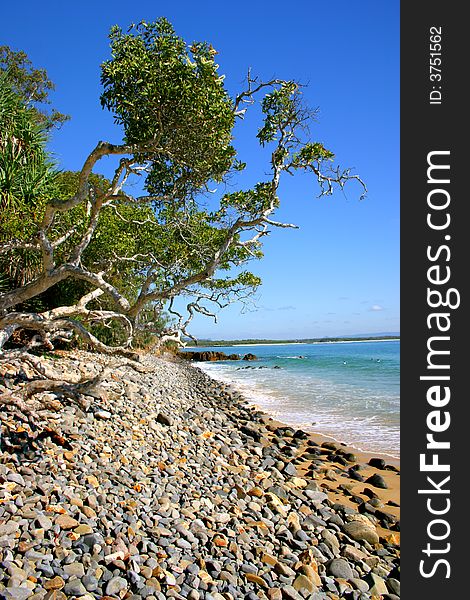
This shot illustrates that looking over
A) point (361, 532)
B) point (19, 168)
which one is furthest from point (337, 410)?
point (19, 168)

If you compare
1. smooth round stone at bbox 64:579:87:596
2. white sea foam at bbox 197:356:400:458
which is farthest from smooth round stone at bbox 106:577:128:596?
white sea foam at bbox 197:356:400:458

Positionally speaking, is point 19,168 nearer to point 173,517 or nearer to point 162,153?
point 162,153

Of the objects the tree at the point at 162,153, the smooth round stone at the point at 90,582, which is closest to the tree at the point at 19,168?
the tree at the point at 162,153

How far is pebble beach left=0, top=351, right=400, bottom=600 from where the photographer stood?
363 cm

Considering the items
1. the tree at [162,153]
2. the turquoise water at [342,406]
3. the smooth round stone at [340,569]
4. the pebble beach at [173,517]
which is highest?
the tree at [162,153]

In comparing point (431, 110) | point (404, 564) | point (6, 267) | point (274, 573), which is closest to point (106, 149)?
point (431, 110)

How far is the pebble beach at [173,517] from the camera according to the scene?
3.63 m

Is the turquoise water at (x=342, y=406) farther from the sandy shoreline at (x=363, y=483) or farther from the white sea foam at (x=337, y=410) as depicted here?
the sandy shoreline at (x=363, y=483)

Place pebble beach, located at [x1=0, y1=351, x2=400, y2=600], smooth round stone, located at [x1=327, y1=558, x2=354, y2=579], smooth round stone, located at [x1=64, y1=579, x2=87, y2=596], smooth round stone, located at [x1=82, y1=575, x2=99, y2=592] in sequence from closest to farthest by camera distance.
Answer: smooth round stone, located at [x1=64, y1=579, x2=87, y2=596]
smooth round stone, located at [x1=82, y1=575, x2=99, y2=592]
pebble beach, located at [x1=0, y1=351, x2=400, y2=600]
smooth round stone, located at [x1=327, y1=558, x2=354, y2=579]

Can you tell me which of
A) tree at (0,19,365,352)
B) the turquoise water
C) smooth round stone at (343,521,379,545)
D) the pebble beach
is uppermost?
tree at (0,19,365,352)

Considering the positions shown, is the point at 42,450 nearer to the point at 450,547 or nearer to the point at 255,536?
the point at 255,536

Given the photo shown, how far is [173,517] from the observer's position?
15.6 ft

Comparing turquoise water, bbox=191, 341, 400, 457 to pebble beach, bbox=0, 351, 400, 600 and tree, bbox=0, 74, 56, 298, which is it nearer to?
pebble beach, bbox=0, 351, 400, 600

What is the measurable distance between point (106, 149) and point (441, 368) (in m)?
4.21
